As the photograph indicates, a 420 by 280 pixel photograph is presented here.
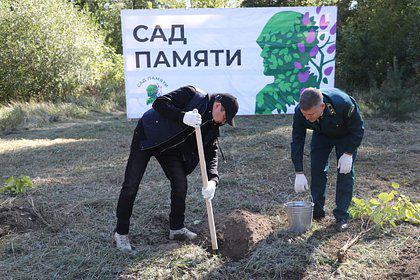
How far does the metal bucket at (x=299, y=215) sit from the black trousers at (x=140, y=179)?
3.13 ft

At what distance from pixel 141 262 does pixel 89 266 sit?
1.34 feet

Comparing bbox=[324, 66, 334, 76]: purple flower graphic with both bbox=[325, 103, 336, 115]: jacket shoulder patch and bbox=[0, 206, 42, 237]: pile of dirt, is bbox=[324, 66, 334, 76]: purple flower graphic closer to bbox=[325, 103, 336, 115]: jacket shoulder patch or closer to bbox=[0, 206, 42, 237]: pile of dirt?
bbox=[325, 103, 336, 115]: jacket shoulder patch

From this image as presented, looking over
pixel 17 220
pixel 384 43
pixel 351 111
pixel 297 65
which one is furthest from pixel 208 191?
pixel 384 43

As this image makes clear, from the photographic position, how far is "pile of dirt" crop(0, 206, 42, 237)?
4.20 metres

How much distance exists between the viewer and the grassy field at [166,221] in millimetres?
3545

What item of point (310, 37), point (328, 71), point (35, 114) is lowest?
point (35, 114)

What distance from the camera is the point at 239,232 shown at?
4.03 metres

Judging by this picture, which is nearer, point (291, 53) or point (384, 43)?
point (291, 53)

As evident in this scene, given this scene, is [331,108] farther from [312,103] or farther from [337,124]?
[312,103]

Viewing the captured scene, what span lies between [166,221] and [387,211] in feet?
6.68

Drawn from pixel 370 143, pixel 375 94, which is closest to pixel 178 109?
pixel 370 143

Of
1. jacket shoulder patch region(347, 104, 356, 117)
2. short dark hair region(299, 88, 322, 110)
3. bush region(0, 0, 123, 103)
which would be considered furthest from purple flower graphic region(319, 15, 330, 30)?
short dark hair region(299, 88, 322, 110)

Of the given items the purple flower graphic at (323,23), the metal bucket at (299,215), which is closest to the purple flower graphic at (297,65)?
the purple flower graphic at (323,23)

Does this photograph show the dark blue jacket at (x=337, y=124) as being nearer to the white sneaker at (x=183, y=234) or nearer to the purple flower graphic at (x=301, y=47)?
the white sneaker at (x=183, y=234)
